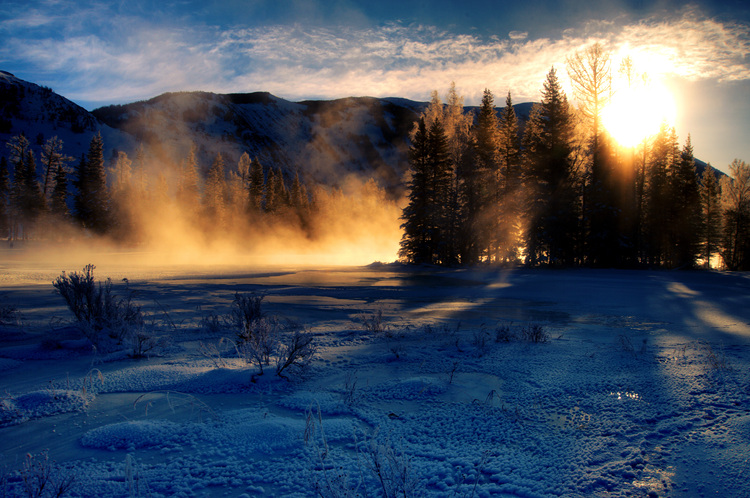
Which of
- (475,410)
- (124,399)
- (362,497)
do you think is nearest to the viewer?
(362,497)

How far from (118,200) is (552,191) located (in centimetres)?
5240

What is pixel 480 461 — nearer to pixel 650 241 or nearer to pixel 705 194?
pixel 650 241

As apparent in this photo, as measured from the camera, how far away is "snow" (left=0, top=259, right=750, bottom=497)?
7.59 ft

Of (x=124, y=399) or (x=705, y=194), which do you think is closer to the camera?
(x=124, y=399)

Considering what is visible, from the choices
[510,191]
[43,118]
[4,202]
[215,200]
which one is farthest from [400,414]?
[43,118]

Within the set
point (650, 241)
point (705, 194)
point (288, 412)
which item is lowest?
point (288, 412)

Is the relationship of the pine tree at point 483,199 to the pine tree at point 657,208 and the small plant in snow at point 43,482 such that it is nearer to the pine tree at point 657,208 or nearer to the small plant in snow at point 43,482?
the pine tree at point 657,208

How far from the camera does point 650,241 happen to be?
2833 centimetres

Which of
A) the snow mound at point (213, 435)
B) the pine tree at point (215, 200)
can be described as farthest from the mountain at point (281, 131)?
the snow mound at point (213, 435)

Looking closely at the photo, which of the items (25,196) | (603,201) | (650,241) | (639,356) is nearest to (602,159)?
(603,201)

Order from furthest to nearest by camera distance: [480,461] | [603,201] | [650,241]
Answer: [650,241]
[603,201]
[480,461]

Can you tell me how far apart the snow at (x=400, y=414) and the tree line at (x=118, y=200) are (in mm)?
50158

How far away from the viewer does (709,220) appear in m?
35.5

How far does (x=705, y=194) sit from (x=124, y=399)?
51.1 m
